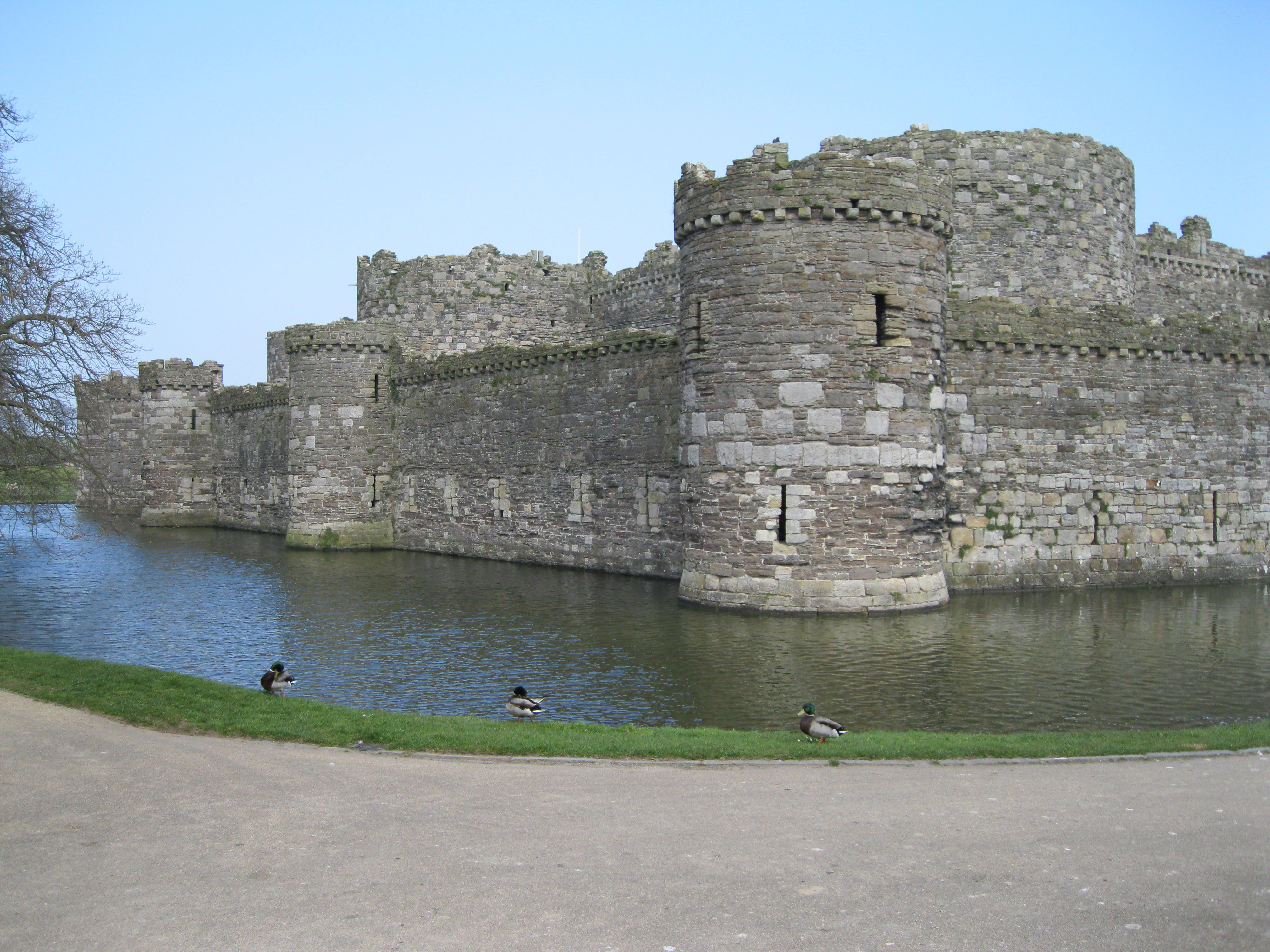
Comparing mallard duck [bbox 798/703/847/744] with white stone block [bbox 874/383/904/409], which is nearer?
mallard duck [bbox 798/703/847/744]

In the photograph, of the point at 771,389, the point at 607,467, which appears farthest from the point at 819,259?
the point at 607,467

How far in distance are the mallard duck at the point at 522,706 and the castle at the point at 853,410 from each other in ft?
22.6

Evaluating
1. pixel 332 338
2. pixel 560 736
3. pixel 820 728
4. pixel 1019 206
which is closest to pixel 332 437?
pixel 332 338

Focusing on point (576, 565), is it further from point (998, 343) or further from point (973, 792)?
point (973, 792)

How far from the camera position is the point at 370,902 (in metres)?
5.88

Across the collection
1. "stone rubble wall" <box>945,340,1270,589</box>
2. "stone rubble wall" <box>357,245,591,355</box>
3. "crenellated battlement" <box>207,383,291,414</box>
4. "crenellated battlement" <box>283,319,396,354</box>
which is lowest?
"stone rubble wall" <box>945,340,1270,589</box>

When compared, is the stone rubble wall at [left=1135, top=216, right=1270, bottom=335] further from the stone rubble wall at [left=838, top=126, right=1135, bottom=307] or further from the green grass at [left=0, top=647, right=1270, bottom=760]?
the green grass at [left=0, top=647, right=1270, bottom=760]

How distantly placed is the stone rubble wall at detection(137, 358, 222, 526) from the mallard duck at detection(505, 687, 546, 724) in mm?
37799

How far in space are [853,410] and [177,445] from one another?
35.9 meters

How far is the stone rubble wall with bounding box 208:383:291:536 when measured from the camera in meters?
39.1

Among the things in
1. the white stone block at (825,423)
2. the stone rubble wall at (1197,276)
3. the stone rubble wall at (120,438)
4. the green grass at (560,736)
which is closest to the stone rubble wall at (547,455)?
the white stone block at (825,423)

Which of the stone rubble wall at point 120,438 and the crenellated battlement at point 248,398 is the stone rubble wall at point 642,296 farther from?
the stone rubble wall at point 120,438

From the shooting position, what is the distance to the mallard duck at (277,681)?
1197 cm

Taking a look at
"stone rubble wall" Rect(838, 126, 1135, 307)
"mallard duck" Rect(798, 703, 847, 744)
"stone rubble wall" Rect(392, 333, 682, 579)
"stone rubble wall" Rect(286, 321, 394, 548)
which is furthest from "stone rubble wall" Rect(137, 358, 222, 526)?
"mallard duck" Rect(798, 703, 847, 744)
